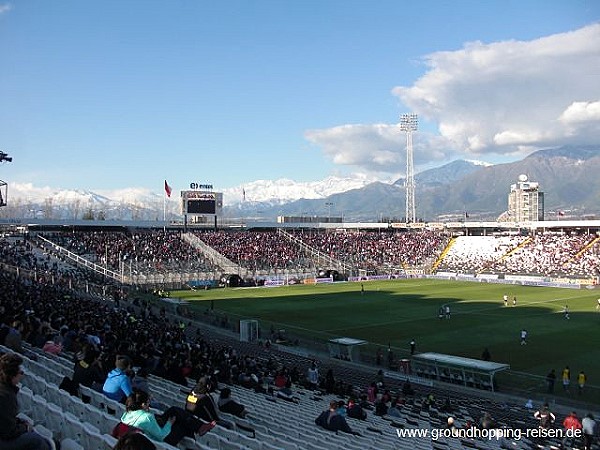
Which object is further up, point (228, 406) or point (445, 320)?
point (228, 406)

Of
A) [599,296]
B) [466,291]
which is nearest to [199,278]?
[466,291]

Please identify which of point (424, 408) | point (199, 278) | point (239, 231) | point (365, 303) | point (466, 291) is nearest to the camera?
point (424, 408)

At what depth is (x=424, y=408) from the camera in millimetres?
20219

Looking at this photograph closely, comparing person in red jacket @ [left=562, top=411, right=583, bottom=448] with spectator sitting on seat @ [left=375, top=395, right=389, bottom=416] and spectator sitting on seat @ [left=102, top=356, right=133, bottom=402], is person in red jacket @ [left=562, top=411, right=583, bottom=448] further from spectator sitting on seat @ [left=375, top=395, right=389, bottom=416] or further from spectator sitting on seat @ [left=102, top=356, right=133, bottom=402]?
spectator sitting on seat @ [left=102, top=356, right=133, bottom=402]

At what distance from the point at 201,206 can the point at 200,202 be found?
24.9 inches

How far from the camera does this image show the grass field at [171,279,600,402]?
3400cm

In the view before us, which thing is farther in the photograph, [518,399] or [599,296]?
[599,296]

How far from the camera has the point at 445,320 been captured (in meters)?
45.9

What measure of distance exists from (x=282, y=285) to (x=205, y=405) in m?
68.3

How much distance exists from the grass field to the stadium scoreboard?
72.4ft

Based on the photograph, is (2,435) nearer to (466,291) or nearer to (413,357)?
(413,357)

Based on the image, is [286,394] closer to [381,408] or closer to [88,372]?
[381,408]

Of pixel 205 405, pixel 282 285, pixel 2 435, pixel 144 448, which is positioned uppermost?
pixel 144 448

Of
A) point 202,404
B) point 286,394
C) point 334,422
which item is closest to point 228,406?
point 202,404
